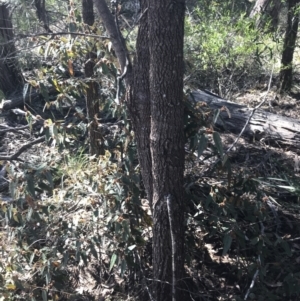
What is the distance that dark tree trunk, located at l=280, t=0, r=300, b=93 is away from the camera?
22.4 ft

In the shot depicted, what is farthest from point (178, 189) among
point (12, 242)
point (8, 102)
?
point (8, 102)

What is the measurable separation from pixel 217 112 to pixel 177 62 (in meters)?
0.53

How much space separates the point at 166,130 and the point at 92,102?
5.14ft

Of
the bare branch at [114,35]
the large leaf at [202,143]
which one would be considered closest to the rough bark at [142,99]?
the bare branch at [114,35]

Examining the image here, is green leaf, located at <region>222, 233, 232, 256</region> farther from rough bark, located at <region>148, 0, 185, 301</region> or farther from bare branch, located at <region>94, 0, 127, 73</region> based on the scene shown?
bare branch, located at <region>94, 0, 127, 73</region>

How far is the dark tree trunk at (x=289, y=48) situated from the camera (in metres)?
6.84

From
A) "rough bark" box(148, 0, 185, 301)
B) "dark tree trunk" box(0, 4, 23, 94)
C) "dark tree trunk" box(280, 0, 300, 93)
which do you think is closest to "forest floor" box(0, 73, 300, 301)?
"rough bark" box(148, 0, 185, 301)

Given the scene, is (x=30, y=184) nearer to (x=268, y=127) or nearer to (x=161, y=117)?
(x=161, y=117)

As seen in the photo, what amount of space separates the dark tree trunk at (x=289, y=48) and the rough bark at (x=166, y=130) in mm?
3790

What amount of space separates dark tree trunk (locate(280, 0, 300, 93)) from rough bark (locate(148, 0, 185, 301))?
12.4ft

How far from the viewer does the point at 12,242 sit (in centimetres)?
392

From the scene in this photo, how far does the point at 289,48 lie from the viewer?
23.5 feet

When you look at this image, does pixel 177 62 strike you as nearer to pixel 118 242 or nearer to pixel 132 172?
pixel 132 172

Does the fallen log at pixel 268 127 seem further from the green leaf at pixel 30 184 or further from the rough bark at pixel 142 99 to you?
the green leaf at pixel 30 184
